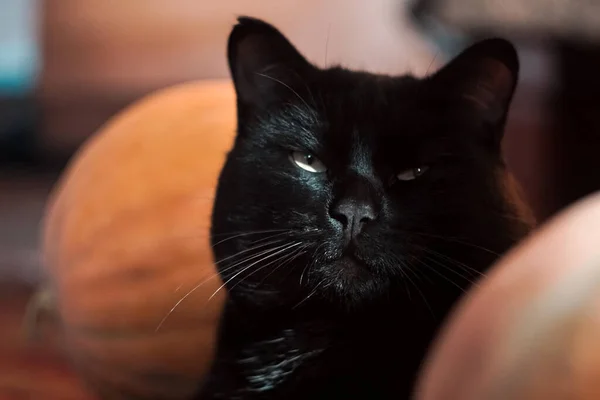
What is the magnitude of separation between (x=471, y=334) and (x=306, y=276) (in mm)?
184

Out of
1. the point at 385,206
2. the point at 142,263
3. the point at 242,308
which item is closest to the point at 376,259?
the point at 385,206

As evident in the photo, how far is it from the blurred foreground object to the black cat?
12 centimetres

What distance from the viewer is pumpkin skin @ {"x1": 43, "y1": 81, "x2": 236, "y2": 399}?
811 millimetres

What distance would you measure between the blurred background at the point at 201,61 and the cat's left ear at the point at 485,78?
28.5 inches

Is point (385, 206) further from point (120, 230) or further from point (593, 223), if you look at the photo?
point (120, 230)

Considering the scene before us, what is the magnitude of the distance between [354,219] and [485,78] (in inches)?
7.3

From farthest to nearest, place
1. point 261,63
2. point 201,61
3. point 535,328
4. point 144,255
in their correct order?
point 201,61 < point 144,255 < point 261,63 < point 535,328

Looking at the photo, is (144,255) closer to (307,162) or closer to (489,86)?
(307,162)

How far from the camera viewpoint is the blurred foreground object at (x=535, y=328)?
1.28 ft

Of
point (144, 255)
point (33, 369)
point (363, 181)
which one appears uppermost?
point (363, 181)

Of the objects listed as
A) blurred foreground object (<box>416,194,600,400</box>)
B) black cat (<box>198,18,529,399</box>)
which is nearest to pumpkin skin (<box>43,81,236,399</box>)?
black cat (<box>198,18,529,399</box>)

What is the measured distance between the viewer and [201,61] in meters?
2.26

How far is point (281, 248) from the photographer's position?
1.96 ft

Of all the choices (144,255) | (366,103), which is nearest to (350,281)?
(366,103)
